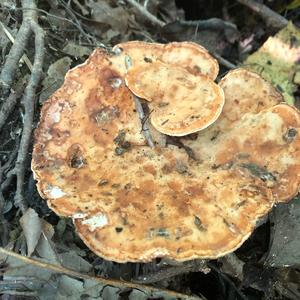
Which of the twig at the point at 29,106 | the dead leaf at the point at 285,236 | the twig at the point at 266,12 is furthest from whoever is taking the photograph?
the twig at the point at 266,12

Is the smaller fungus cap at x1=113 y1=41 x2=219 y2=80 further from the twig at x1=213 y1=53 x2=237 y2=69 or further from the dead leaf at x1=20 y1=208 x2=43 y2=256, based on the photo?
the twig at x1=213 y1=53 x2=237 y2=69

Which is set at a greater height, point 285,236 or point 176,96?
point 176,96

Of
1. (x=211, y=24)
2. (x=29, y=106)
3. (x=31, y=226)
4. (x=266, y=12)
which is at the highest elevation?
(x=266, y=12)

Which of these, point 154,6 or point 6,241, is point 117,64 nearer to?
point 6,241

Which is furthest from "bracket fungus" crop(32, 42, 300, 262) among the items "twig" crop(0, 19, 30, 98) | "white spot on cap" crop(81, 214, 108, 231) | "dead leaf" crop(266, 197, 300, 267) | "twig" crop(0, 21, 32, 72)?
"twig" crop(0, 21, 32, 72)

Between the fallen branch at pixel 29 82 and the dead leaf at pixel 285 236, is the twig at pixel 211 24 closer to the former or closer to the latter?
the fallen branch at pixel 29 82

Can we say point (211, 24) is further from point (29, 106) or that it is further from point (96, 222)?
point (96, 222)

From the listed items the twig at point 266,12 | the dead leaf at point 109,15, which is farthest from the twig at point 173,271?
the twig at point 266,12

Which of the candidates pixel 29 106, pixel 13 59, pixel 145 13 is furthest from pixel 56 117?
pixel 145 13
